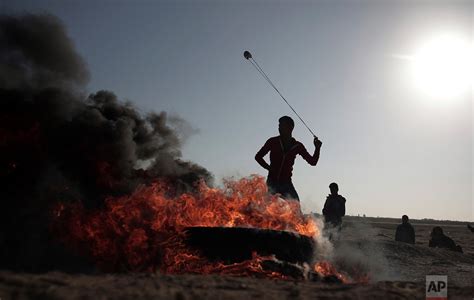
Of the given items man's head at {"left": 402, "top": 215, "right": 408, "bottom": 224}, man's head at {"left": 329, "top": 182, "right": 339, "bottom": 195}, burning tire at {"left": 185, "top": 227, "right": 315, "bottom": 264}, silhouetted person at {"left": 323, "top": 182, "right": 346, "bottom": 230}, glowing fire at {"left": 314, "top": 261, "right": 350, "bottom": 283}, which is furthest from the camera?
man's head at {"left": 402, "top": 215, "right": 408, "bottom": 224}

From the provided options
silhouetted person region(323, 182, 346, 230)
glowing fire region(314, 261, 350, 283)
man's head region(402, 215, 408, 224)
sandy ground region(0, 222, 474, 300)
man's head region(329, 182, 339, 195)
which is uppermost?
man's head region(402, 215, 408, 224)

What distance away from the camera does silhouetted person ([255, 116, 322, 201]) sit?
905 centimetres

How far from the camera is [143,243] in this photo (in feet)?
25.6

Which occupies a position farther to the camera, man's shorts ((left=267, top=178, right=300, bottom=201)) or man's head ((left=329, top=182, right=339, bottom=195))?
man's head ((left=329, top=182, right=339, bottom=195))

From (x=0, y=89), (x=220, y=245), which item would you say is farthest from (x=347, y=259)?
(x=0, y=89)

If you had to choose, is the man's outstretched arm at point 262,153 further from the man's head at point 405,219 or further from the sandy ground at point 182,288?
the man's head at point 405,219

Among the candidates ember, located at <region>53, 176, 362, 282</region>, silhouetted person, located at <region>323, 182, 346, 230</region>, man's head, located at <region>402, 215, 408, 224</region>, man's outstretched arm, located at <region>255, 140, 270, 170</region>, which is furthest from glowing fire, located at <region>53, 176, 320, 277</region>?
man's head, located at <region>402, 215, 408, 224</region>

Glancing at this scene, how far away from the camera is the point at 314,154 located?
9.26m

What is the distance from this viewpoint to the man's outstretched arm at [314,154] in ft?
30.3

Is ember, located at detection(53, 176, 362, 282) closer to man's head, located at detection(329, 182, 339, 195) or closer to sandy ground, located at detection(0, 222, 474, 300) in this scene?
sandy ground, located at detection(0, 222, 474, 300)

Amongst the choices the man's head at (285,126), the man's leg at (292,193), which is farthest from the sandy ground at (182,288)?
the man's head at (285,126)

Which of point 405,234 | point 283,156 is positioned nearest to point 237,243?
point 283,156

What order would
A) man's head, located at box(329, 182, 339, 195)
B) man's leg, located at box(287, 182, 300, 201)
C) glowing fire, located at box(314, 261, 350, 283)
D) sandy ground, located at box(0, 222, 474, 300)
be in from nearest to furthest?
1. sandy ground, located at box(0, 222, 474, 300)
2. glowing fire, located at box(314, 261, 350, 283)
3. man's leg, located at box(287, 182, 300, 201)
4. man's head, located at box(329, 182, 339, 195)

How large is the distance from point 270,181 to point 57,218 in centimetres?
477
